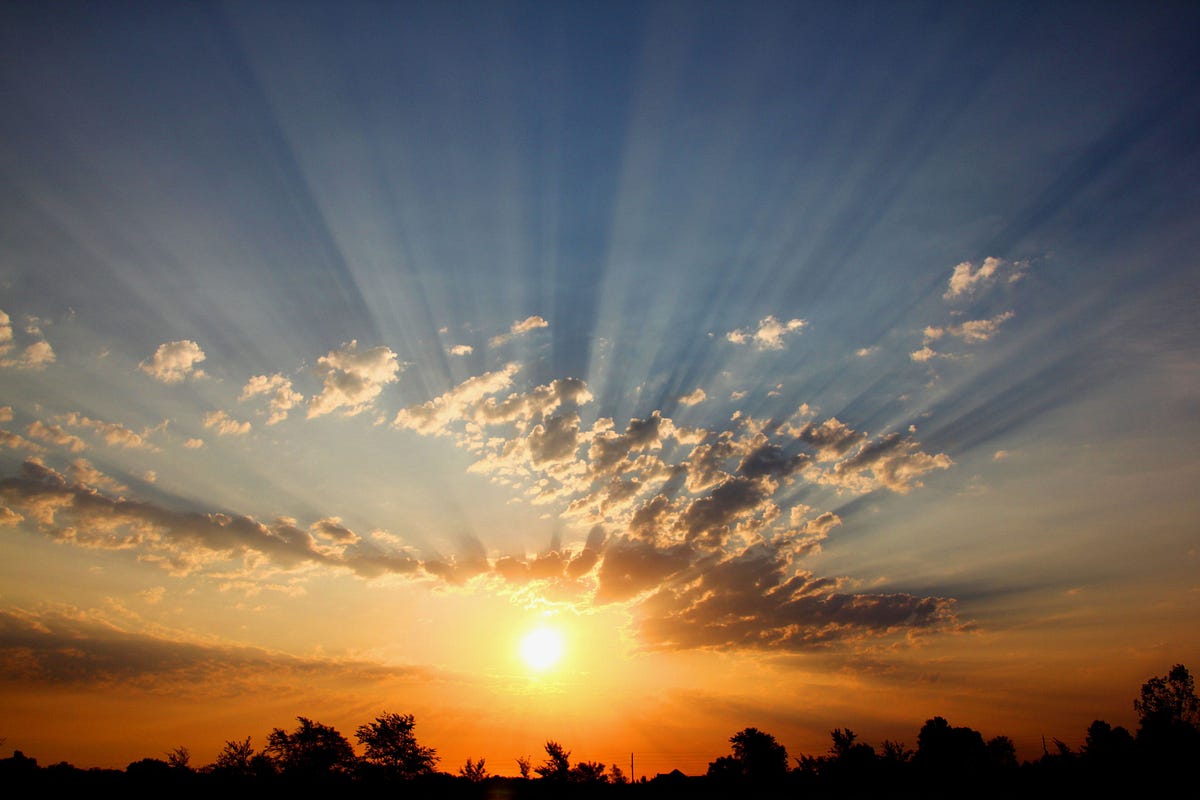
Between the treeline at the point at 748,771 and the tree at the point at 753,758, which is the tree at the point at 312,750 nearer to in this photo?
the treeline at the point at 748,771

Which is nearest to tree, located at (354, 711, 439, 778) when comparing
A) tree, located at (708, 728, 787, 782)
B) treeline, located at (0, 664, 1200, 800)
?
treeline, located at (0, 664, 1200, 800)

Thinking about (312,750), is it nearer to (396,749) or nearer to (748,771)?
(396,749)

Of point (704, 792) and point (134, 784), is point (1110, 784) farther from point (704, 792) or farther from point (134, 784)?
point (134, 784)

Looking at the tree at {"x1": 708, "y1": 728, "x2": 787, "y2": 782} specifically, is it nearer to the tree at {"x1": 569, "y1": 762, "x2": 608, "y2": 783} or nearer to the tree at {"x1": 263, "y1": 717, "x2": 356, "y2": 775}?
the tree at {"x1": 569, "y1": 762, "x2": 608, "y2": 783}

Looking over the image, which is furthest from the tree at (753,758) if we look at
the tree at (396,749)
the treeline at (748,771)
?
the tree at (396,749)

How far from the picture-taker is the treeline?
218ft

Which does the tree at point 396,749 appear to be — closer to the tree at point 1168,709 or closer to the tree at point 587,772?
the tree at point 587,772

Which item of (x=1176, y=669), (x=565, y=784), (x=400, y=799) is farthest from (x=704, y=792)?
(x=1176, y=669)

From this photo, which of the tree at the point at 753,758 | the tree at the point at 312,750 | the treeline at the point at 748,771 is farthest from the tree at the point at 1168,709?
the tree at the point at 312,750

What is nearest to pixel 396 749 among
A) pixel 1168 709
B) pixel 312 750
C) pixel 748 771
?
pixel 312 750

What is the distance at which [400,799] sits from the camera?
7512cm

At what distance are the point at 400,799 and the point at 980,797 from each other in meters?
68.2

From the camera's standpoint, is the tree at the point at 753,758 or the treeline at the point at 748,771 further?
the tree at the point at 753,758

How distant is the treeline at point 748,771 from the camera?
66312 millimetres
